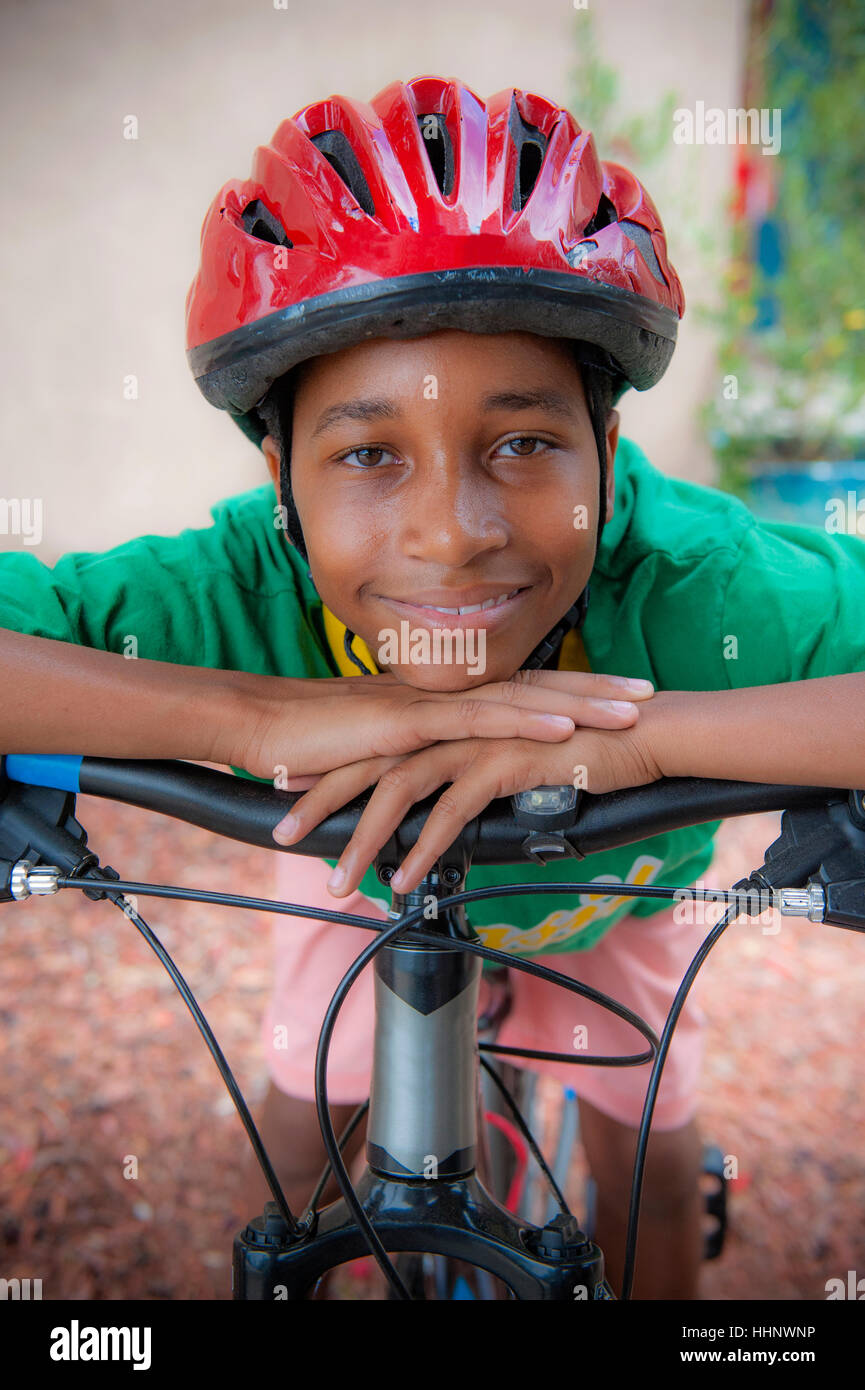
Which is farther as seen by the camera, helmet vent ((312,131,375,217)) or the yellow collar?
the yellow collar

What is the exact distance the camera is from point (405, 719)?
126 cm

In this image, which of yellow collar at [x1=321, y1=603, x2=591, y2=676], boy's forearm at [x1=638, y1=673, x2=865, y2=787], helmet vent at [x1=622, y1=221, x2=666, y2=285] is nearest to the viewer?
boy's forearm at [x1=638, y1=673, x2=865, y2=787]

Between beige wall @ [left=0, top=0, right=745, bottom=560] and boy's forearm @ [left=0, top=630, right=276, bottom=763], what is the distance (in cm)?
434

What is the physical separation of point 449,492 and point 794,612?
25.9 inches

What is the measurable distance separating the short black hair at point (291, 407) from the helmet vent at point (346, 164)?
243 millimetres

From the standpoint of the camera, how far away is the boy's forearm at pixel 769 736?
124cm

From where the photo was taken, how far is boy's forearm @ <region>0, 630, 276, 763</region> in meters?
1.30

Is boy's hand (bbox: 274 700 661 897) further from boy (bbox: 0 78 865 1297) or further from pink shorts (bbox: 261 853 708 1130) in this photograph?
pink shorts (bbox: 261 853 708 1130)

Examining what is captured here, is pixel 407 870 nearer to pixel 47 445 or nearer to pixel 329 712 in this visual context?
pixel 329 712

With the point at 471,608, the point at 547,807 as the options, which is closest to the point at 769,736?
the point at 547,807

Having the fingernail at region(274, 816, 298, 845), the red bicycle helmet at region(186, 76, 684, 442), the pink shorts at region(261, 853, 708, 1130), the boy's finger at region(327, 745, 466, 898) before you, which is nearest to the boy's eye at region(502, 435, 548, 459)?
the red bicycle helmet at region(186, 76, 684, 442)
